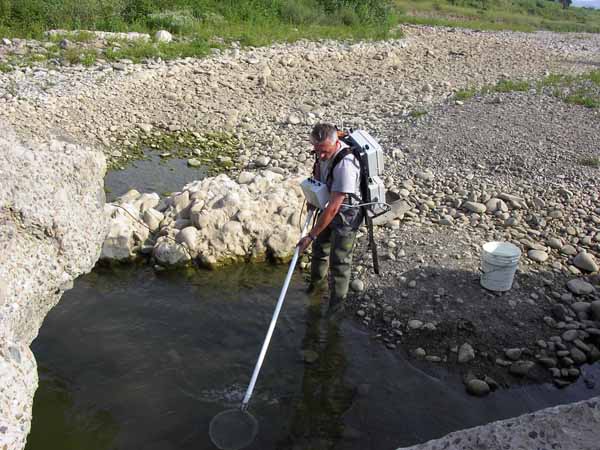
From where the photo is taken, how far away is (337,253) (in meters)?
7.00

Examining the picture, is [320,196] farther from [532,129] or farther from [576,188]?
[532,129]

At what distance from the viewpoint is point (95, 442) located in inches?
213

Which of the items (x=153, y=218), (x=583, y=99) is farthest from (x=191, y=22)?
(x=153, y=218)

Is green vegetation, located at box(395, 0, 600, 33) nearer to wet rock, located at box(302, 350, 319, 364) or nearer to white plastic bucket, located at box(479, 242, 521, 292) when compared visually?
white plastic bucket, located at box(479, 242, 521, 292)

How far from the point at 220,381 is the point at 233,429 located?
79 cm

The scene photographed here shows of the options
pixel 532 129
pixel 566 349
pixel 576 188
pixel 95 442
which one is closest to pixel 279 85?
pixel 532 129

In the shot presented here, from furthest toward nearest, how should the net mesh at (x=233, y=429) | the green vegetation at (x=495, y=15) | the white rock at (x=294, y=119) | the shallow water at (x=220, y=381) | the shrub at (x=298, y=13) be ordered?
the green vegetation at (x=495, y=15) → the shrub at (x=298, y=13) → the white rock at (x=294, y=119) → the shallow water at (x=220, y=381) → the net mesh at (x=233, y=429)

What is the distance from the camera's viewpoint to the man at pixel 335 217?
20.7 ft

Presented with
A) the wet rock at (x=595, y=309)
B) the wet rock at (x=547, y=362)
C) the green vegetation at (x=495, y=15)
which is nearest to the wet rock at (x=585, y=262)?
the wet rock at (x=595, y=309)

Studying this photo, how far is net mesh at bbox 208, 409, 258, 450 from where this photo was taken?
5484 millimetres

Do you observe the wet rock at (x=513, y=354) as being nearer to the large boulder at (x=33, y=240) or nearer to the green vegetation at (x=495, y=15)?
the large boulder at (x=33, y=240)

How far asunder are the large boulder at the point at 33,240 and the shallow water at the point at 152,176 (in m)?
5.53

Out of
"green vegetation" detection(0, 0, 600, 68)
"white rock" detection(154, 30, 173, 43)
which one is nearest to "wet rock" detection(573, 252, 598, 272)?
"green vegetation" detection(0, 0, 600, 68)

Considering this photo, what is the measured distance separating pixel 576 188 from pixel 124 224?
7.52 metres
